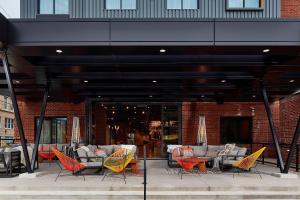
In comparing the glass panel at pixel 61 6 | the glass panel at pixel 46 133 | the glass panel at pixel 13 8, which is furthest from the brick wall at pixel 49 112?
the glass panel at pixel 61 6

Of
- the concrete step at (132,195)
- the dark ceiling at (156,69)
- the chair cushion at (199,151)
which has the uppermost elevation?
the dark ceiling at (156,69)

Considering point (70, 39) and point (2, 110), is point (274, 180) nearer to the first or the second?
point (70, 39)

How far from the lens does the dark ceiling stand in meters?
8.93

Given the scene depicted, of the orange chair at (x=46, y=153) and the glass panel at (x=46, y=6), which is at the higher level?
the glass panel at (x=46, y=6)

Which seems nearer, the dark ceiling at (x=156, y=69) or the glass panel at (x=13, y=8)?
the dark ceiling at (x=156, y=69)

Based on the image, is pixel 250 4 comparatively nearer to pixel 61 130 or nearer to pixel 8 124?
pixel 61 130

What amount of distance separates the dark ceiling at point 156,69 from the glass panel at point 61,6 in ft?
10.6

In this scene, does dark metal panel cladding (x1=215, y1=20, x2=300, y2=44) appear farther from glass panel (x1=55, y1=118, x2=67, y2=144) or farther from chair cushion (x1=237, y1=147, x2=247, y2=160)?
glass panel (x1=55, y1=118, x2=67, y2=144)

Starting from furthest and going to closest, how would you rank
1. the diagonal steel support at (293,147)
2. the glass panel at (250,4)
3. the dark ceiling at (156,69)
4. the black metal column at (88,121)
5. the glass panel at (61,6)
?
the black metal column at (88,121) → the glass panel at (61,6) → the glass panel at (250,4) → the diagonal steel support at (293,147) → the dark ceiling at (156,69)

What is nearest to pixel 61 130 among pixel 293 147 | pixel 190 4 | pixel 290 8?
pixel 190 4

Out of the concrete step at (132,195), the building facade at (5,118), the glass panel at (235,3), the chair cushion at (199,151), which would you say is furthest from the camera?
the building facade at (5,118)

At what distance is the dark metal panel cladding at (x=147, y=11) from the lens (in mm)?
13844

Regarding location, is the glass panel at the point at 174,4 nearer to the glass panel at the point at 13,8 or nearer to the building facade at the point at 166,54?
the building facade at the point at 166,54

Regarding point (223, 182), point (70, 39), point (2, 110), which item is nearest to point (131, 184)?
point (223, 182)
